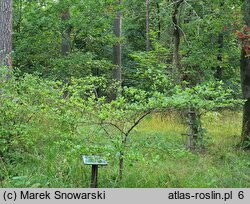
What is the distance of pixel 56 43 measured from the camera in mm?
12883

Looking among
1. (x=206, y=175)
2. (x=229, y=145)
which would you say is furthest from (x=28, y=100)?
(x=229, y=145)

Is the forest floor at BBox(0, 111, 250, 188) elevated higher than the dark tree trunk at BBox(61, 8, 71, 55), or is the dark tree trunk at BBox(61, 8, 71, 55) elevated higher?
the dark tree trunk at BBox(61, 8, 71, 55)

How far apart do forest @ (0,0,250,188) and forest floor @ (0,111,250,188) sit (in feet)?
0.05

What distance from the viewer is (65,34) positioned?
1251 centimetres

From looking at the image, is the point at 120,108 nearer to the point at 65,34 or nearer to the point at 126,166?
the point at 126,166

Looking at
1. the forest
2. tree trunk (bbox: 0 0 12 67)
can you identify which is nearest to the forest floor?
the forest

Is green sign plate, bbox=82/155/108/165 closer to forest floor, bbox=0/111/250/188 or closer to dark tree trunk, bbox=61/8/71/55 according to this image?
forest floor, bbox=0/111/250/188

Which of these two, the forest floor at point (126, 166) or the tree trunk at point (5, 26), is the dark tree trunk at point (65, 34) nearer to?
the tree trunk at point (5, 26)

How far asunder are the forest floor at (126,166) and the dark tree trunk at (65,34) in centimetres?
614

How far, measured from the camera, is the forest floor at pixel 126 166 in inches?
179

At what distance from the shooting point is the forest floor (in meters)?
4.54

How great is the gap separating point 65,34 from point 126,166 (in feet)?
26.4
